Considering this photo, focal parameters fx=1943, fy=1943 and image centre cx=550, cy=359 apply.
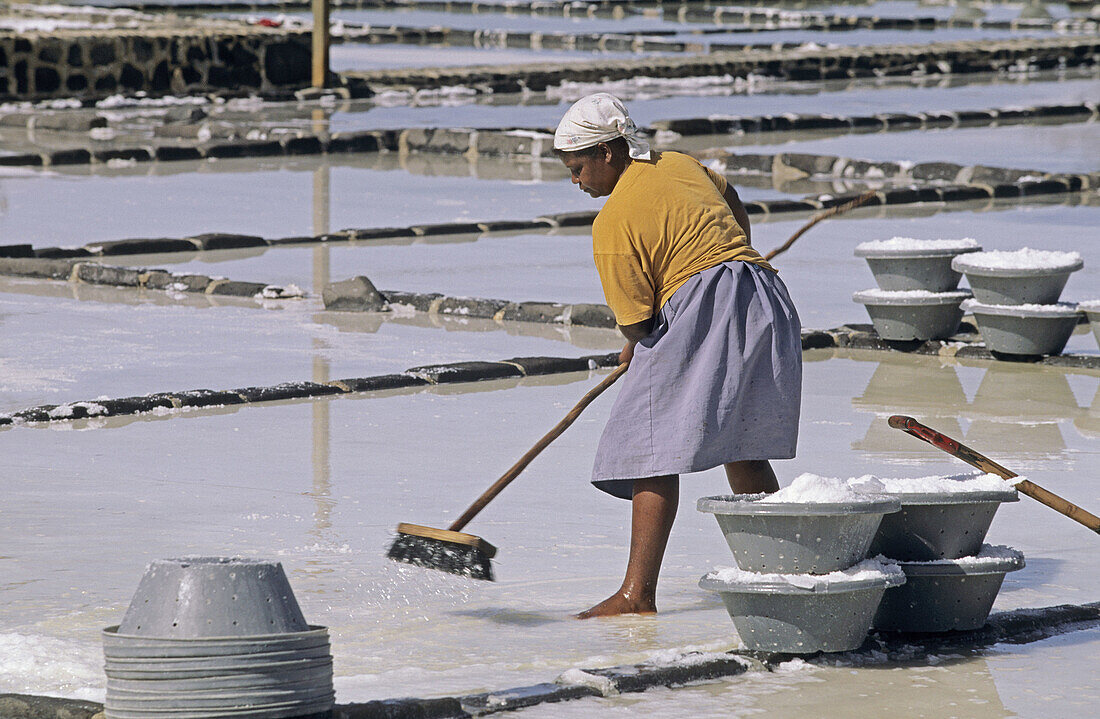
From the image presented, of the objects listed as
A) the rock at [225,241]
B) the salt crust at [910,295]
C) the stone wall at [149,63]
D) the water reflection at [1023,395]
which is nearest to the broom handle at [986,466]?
the water reflection at [1023,395]

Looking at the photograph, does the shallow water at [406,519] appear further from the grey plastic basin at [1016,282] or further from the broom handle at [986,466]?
the grey plastic basin at [1016,282]

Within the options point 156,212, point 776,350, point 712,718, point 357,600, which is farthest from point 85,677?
point 156,212

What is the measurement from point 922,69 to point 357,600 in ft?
A: 81.6

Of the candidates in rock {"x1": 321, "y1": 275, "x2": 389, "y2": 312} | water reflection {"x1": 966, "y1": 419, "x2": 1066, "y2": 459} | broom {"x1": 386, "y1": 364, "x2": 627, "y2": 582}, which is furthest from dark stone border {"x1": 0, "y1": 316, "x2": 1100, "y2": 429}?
broom {"x1": 386, "y1": 364, "x2": 627, "y2": 582}

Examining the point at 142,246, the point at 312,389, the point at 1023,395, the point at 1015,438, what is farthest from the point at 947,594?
the point at 142,246

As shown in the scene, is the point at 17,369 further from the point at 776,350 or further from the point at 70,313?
the point at 776,350

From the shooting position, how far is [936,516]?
4355mm

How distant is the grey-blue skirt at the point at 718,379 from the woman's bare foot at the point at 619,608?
289mm

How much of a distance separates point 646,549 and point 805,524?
587 millimetres

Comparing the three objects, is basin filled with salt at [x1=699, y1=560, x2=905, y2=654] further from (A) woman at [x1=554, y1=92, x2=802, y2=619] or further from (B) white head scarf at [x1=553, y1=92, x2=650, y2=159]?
(B) white head scarf at [x1=553, y1=92, x2=650, y2=159]

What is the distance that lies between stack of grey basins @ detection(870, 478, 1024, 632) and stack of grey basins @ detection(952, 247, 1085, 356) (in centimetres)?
376

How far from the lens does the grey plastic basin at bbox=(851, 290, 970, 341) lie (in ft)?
27.7

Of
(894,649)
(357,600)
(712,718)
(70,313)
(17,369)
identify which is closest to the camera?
(712,718)

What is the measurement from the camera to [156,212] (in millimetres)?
13422
